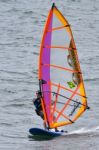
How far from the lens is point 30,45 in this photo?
1469 inches

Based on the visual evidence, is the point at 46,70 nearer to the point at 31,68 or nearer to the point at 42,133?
the point at 42,133

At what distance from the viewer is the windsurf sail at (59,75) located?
67.9 feet

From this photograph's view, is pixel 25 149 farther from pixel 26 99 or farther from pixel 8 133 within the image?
pixel 26 99

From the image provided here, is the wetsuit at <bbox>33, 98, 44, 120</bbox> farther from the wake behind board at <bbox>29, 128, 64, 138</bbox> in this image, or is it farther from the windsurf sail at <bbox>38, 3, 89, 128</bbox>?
the wake behind board at <bbox>29, 128, 64, 138</bbox>

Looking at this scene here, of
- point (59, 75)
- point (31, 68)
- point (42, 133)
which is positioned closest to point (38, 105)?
point (42, 133)

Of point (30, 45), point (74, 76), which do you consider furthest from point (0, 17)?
point (74, 76)

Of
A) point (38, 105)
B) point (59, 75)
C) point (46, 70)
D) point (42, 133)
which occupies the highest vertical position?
point (46, 70)

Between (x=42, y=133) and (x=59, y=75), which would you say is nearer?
(x=42, y=133)

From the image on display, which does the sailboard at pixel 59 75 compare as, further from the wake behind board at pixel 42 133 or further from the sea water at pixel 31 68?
the sea water at pixel 31 68

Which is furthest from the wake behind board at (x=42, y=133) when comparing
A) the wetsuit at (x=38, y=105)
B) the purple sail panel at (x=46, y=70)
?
Result: the wetsuit at (x=38, y=105)

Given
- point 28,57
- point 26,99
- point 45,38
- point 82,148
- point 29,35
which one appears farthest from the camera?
point 29,35

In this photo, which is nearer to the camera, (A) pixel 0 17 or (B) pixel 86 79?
(B) pixel 86 79

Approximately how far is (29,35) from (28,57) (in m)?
6.62

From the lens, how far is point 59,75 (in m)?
21.2
